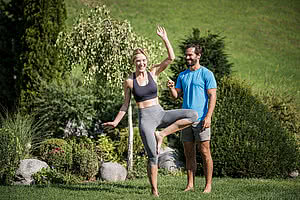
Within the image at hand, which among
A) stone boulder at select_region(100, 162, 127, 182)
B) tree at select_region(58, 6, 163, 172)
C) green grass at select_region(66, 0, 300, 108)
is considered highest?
green grass at select_region(66, 0, 300, 108)

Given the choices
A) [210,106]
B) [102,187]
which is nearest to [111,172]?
[102,187]

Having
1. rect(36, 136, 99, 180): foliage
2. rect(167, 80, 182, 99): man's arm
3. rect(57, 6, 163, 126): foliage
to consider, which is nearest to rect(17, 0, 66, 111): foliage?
rect(57, 6, 163, 126): foliage

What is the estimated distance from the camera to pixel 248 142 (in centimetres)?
747

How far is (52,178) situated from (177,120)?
340 centimetres

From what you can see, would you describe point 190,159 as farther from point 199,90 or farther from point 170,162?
point 170,162

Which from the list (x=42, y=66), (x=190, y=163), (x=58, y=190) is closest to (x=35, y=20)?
(x=42, y=66)

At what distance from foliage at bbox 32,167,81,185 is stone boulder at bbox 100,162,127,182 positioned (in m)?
0.56

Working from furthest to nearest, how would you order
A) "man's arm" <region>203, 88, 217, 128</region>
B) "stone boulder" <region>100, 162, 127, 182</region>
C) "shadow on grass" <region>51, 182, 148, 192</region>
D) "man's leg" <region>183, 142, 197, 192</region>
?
"stone boulder" <region>100, 162, 127, 182</region> < "shadow on grass" <region>51, 182, 148, 192</region> < "man's leg" <region>183, 142, 197, 192</region> < "man's arm" <region>203, 88, 217, 128</region>

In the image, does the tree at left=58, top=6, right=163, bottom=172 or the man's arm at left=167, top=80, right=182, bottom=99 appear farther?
the tree at left=58, top=6, right=163, bottom=172

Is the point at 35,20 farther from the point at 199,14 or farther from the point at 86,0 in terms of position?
the point at 199,14

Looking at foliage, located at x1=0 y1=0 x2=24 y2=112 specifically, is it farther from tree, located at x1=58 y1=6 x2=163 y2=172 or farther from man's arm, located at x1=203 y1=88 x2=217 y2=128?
man's arm, located at x1=203 y1=88 x2=217 y2=128

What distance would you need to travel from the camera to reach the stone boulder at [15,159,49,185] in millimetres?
7621

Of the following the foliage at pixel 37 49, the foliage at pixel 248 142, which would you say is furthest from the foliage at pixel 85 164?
the foliage at pixel 37 49

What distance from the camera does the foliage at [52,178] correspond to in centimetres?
762
